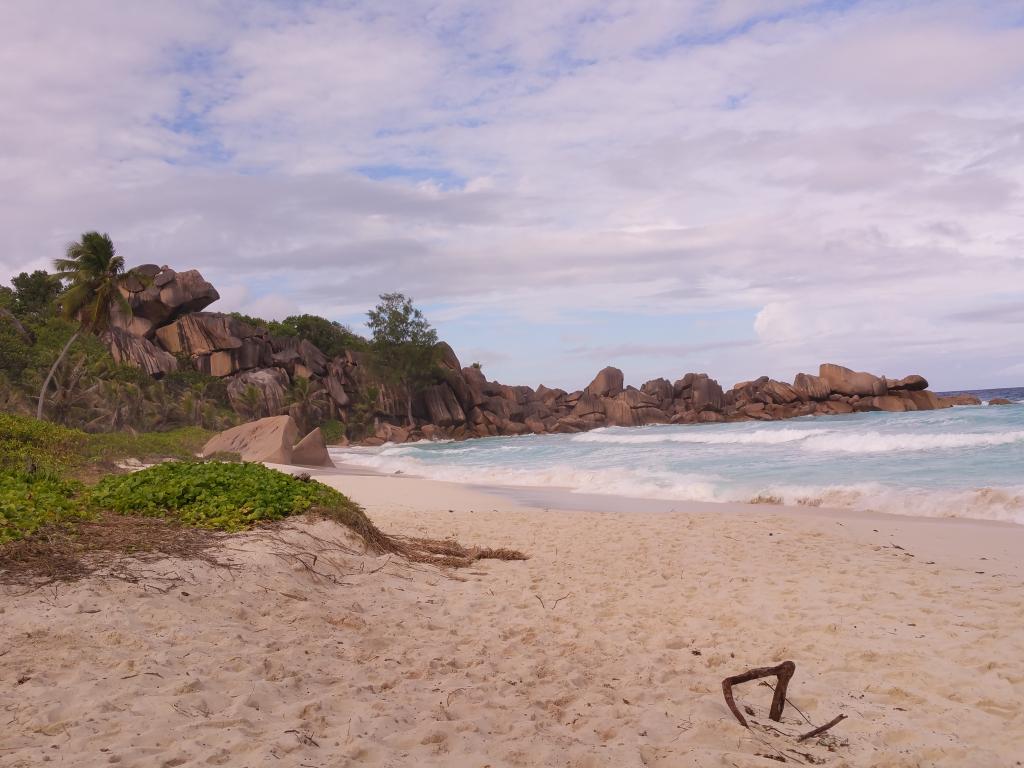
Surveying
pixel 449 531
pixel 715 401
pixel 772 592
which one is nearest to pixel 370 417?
pixel 715 401

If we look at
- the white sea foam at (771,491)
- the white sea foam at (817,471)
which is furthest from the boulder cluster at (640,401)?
the white sea foam at (771,491)

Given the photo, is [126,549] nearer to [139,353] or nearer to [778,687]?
[778,687]

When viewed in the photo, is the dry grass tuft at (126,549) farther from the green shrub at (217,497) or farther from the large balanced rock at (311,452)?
the large balanced rock at (311,452)

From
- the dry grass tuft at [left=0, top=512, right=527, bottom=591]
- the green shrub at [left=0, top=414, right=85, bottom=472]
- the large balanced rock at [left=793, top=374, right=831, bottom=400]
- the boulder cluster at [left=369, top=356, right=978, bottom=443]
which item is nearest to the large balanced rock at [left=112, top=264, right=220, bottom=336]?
the boulder cluster at [left=369, top=356, right=978, bottom=443]

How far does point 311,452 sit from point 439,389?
3989 centimetres

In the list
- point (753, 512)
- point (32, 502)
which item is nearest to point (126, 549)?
point (32, 502)

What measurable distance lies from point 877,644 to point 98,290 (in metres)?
33.1

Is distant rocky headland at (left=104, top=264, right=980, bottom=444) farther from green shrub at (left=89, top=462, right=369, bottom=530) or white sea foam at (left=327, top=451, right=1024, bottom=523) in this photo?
green shrub at (left=89, top=462, right=369, bottom=530)

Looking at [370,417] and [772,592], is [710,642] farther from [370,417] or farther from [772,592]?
[370,417]

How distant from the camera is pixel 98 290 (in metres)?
31.6

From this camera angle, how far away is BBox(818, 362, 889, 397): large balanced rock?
2506 inches

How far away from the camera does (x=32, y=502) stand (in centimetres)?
685

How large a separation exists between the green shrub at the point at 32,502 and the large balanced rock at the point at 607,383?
66.3 metres

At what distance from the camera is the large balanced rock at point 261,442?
1048 inches
